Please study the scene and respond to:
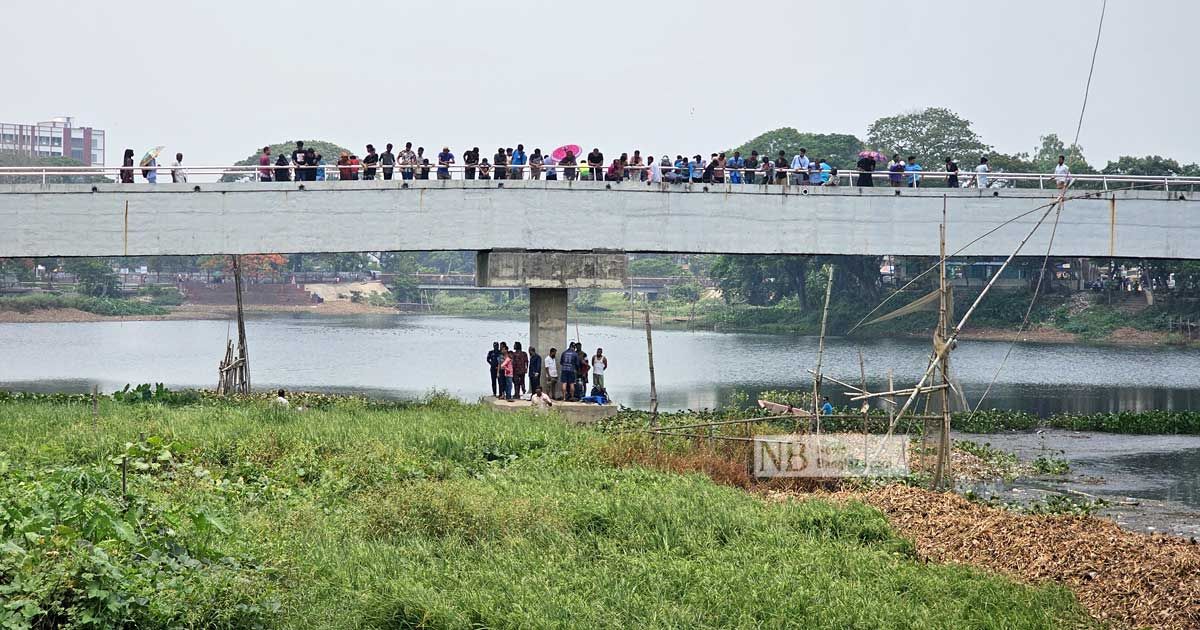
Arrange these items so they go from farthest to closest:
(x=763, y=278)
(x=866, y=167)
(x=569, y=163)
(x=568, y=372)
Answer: (x=763, y=278), (x=866, y=167), (x=569, y=163), (x=568, y=372)

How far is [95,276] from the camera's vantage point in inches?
3071

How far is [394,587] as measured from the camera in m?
10.5

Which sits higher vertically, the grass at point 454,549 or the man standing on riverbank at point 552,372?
the man standing on riverbank at point 552,372

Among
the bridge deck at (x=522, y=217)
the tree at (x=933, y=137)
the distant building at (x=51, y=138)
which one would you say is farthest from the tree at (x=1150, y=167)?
the distant building at (x=51, y=138)

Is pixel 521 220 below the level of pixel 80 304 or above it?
above

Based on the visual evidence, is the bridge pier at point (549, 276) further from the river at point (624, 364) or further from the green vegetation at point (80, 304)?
the green vegetation at point (80, 304)

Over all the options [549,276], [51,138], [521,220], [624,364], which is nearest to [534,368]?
[549,276]

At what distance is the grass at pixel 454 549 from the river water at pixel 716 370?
6253 mm

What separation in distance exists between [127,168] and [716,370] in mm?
24630

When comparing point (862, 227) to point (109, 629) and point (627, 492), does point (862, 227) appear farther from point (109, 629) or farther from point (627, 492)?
point (109, 629)

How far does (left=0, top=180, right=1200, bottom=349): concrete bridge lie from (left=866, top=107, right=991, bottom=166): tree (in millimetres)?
49356

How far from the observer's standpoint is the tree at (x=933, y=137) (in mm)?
73625

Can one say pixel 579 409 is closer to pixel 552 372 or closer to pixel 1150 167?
pixel 552 372

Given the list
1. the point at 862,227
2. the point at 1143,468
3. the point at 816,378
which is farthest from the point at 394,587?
the point at 862,227
